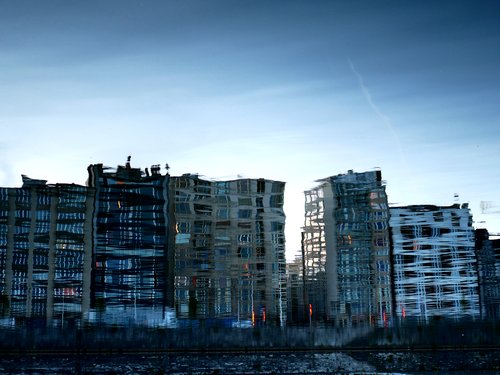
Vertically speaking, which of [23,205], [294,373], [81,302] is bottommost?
[294,373]

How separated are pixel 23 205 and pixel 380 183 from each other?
148 ft

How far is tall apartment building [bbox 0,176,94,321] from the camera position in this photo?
88.8 m

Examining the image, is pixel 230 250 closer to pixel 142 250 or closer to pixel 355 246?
pixel 142 250

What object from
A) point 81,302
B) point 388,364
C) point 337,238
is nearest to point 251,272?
point 337,238

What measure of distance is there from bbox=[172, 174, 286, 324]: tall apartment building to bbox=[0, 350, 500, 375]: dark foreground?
24.1m

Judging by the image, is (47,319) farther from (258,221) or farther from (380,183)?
(380,183)

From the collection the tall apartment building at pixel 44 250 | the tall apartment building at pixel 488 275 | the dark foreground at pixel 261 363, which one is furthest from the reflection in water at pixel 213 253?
the dark foreground at pixel 261 363

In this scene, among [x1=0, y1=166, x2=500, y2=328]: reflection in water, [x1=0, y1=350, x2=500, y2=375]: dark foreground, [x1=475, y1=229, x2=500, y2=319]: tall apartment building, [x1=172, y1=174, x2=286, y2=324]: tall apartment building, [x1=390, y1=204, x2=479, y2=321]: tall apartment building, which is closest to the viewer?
[x1=0, y1=350, x2=500, y2=375]: dark foreground

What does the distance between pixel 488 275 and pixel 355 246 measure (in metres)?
32.1

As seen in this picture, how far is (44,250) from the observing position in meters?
89.9

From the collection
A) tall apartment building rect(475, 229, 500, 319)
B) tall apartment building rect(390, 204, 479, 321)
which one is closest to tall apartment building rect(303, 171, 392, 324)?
tall apartment building rect(390, 204, 479, 321)

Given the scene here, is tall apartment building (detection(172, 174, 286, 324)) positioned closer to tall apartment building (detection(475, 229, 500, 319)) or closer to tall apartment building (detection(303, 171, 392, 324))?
tall apartment building (detection(303, 171, 392, 324))

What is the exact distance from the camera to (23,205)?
3511 inches

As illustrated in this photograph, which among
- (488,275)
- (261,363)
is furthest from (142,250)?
(488,275)
